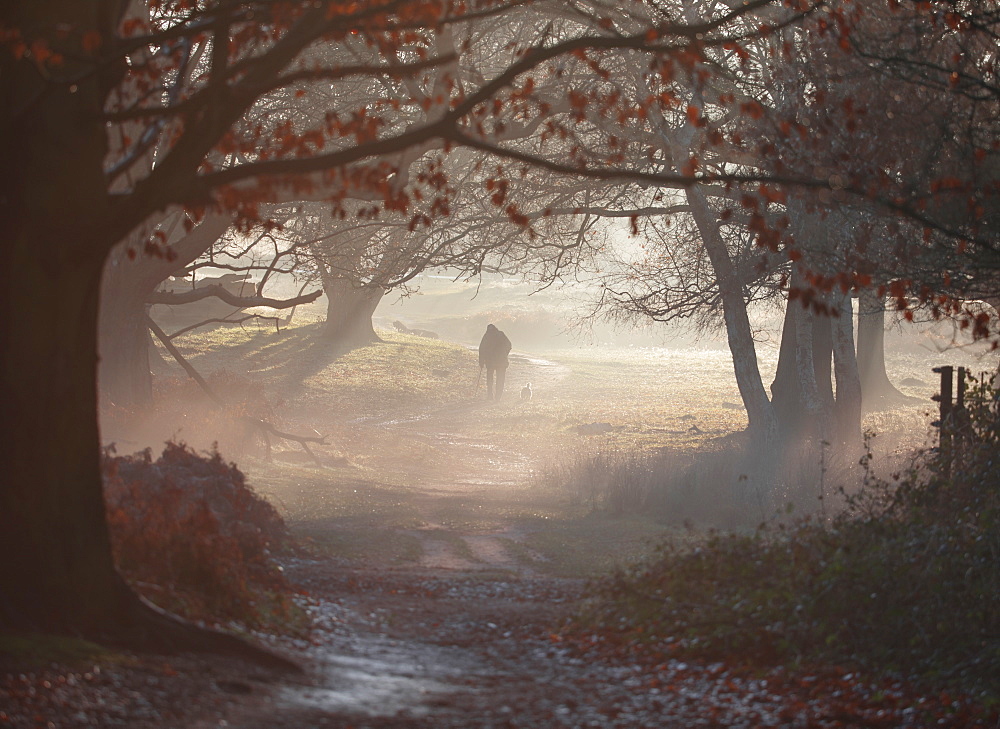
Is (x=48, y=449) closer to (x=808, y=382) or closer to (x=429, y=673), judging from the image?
(x=429, y=673)

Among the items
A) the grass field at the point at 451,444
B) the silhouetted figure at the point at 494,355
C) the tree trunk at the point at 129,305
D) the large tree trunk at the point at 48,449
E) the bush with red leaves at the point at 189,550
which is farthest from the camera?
the silhouetted figure at the point at 494,355

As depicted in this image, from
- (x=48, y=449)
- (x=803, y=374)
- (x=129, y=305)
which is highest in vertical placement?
(x=129, y=305)

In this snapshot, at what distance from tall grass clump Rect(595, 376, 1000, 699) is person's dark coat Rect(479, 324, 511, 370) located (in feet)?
70.6

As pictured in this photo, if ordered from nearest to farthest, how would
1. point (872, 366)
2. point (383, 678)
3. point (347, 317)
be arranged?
point (383, 678) < point (872, 366) < point (347, 317)

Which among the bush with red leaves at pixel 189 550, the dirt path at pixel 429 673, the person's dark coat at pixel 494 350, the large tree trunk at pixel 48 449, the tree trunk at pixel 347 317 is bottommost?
the dirt path at pixel 429 673

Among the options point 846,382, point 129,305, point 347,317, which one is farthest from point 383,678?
point 347,317

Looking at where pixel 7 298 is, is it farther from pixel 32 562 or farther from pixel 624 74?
pixel 624 74

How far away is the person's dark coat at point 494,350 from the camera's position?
101ft

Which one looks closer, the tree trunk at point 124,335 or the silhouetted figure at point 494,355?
Answer: the tree trunk at point 124,335

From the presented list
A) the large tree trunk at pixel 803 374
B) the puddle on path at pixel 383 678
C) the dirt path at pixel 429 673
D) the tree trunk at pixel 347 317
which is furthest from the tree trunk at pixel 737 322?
the tree trunk at pixel 347 317

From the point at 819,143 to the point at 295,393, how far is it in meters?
20.6

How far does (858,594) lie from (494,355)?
24.1m

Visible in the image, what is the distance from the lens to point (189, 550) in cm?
739

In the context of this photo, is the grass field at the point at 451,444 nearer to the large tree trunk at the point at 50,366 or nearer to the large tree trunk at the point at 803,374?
the large tree trunk at the point at 803,374
